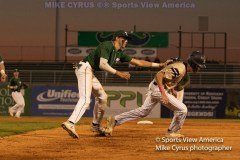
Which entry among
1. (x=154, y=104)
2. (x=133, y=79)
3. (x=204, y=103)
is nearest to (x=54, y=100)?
(x=133, y=79)

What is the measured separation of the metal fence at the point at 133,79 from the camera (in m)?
33.3

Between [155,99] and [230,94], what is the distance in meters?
19.7

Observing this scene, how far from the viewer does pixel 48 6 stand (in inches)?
1641

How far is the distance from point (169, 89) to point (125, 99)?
761 inches

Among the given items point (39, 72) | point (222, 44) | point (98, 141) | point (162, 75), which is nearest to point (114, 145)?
point (98, 141)

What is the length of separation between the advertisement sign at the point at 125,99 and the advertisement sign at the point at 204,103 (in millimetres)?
1201

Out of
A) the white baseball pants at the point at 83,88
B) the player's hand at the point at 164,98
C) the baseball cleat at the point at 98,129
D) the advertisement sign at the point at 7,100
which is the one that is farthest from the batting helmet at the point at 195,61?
the advertisement sign at the point at 7,100

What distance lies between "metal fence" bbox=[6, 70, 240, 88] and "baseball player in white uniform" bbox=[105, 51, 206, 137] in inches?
779

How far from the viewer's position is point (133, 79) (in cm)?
3416

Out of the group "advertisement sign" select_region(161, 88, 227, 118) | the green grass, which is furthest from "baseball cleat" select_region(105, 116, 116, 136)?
"advertisement sign" select_region(161, 88, 227, 118)

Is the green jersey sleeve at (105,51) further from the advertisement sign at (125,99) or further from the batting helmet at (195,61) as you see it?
the advertisement sign at (125,99)

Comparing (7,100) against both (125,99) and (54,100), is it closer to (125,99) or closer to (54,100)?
(54,100)

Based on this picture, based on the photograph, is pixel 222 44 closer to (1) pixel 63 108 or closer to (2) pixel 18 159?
(1) pixel 63 108

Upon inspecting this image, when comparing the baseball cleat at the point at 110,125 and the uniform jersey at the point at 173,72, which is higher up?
the uniform jersey at the point at 173,72
